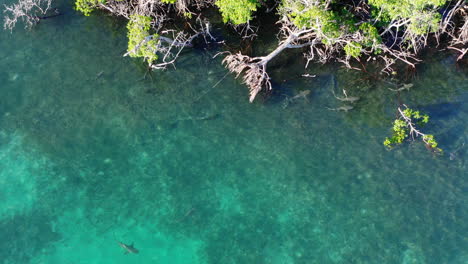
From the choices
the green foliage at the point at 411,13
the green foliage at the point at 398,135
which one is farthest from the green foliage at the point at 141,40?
the green foliage at the point at 398,135

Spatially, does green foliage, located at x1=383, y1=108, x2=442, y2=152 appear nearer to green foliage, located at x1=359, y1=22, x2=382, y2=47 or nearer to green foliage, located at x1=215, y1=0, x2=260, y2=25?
green foliage, located at x1=359, y1=22, x2=382, y2=47

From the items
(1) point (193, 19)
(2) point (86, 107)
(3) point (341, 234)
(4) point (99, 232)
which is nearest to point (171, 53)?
(1) point (193, 19)

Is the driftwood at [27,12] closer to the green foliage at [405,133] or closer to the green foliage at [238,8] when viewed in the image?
the green foliage at [238,8]

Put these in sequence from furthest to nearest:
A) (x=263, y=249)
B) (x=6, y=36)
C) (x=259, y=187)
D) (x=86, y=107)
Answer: (x=6, y=36), (x=86, y=107), (x=259, y=187), (x=263, y=249)

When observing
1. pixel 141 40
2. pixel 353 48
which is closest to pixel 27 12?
pixel 141 40

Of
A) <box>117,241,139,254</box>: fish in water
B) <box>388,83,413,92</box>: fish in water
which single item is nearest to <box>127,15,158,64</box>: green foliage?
<box>117,241,139,254</box>: fish in water

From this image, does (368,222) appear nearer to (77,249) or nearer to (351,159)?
(351,159)
